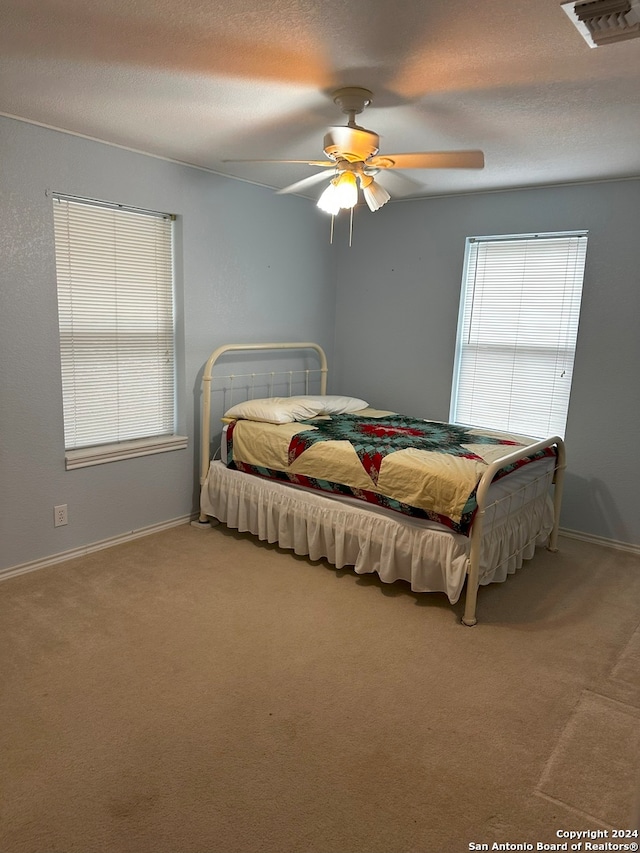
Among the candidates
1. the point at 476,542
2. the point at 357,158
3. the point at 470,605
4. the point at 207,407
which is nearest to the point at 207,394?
the point at 207,407

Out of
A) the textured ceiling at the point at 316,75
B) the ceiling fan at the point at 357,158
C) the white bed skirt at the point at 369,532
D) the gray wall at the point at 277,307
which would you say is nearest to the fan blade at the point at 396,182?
the textured ceiling at the point at 316,75

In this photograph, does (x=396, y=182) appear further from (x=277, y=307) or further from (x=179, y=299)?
(x=179, y=299)

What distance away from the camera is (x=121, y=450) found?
11.8 feet

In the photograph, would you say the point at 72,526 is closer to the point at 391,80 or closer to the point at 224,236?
the point at 224,236

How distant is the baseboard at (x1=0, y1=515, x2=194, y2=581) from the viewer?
3.20m

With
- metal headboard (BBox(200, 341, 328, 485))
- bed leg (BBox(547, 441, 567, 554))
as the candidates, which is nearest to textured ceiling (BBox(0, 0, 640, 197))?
metal headboard (BBox(200, 341, 328, 485))

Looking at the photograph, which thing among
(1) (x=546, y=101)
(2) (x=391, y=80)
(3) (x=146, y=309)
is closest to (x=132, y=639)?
(3) (x=146, y=309)

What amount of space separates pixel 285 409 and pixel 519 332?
1787mm

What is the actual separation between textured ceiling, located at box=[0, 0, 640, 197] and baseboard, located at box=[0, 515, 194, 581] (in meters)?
2.31

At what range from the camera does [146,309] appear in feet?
12.3

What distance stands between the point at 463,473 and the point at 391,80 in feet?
5.66

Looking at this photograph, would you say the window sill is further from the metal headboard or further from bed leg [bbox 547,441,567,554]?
bed leg [bbox 547,441,567,554]

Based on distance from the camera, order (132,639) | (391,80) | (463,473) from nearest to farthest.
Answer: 1. (391,80)
2. (132,639)
3. (463,473)

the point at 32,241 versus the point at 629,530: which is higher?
the point at 32,241
